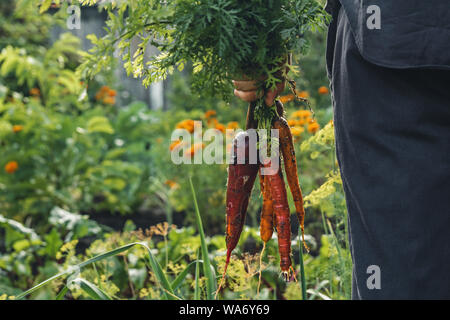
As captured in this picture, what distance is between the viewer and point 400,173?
1.09 metres

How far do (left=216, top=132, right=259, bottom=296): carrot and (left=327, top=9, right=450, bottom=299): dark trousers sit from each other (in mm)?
338

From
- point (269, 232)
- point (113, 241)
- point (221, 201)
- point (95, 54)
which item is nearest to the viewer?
point (95, 54)

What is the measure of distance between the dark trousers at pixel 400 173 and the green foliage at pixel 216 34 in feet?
0.48

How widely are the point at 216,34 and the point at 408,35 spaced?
0.45 meters

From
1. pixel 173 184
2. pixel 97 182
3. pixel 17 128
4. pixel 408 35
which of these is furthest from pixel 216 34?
pixel 17 128

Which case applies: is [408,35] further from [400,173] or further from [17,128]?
[17,128]

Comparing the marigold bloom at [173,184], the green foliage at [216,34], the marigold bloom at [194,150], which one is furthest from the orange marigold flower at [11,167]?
the green foliage at [216,34]

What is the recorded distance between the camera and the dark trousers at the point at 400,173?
42.3 inches

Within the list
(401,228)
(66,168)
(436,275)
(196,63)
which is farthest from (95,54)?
(66,168)

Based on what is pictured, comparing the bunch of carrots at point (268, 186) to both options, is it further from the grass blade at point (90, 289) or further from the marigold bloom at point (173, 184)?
the marigold bloom at point (173, 184)

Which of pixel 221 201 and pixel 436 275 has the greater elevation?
pixel 436 275

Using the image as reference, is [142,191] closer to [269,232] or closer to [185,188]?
[185,188]

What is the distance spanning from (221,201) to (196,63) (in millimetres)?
2269

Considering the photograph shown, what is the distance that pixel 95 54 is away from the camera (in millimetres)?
1252
